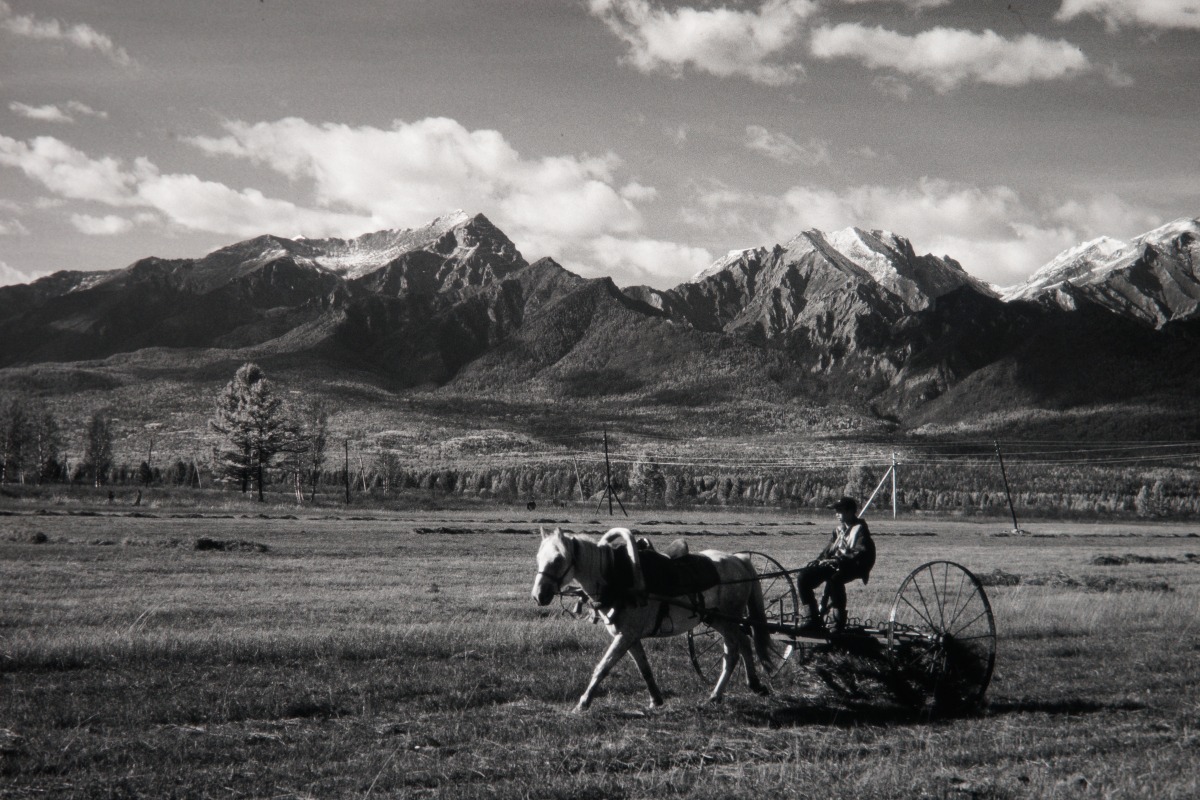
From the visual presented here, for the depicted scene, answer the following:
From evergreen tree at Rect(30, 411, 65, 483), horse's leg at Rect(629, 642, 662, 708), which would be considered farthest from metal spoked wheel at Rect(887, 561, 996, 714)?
evergreen tree at Rect(30, 411, 65, 483)

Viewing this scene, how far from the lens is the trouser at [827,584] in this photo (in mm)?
12070

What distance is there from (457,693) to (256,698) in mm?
2455

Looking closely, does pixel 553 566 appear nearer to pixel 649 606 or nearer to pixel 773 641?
pixel 649 606

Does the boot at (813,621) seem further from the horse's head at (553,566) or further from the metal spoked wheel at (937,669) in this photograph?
the horse's head at (553,566)

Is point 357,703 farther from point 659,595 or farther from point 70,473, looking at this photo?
point 70,473

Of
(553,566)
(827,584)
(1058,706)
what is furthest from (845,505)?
(553,566)

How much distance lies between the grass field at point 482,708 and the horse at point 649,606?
51 centimetres

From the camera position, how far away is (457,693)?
37.6ft

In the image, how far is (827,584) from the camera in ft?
40.3

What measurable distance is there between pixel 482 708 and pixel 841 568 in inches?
201

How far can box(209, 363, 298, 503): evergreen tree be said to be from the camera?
244ft

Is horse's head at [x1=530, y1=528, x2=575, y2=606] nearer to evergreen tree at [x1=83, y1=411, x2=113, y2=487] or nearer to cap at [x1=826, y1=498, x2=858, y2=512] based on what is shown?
cap at [x1=826, y1=498, x2=858, y2=512]

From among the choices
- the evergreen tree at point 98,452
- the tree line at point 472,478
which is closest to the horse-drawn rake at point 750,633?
the tree line at point 472,478

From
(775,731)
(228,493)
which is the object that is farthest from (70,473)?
(775,731)
